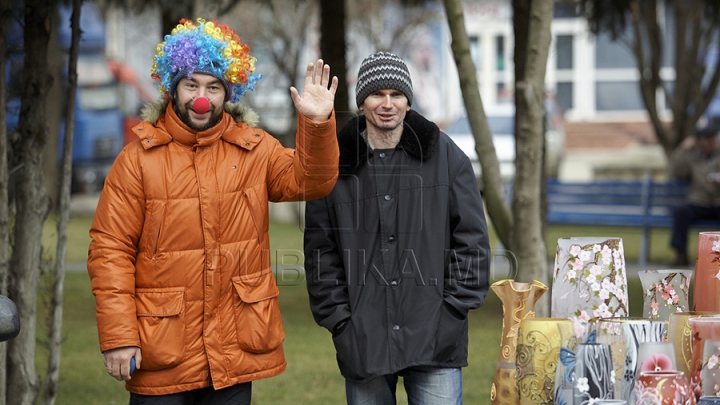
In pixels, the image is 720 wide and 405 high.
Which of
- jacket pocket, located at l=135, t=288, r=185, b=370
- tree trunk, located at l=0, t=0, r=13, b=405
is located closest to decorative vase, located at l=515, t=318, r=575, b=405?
jacket pocket, located at l=135, t=288, r=185, b=370

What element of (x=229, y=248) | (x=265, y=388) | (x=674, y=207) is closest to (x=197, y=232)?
(x=229, y=248)

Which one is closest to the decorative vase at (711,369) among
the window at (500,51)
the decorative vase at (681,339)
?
the decorative vase at (681,339)

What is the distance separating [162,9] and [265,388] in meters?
3.24

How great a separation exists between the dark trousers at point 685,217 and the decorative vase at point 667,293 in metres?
8.91

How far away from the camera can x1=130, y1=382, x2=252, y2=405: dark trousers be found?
386 centimetres

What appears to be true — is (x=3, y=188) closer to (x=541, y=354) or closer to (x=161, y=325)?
(x=161, y=325)

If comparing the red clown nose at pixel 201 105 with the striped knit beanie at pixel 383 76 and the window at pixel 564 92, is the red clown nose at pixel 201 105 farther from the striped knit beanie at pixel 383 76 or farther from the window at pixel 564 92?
the window at pixel 564 92

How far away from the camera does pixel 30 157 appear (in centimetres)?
545

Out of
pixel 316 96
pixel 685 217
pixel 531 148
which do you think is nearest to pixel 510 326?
pixel 316 96

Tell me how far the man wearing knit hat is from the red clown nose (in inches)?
21.9

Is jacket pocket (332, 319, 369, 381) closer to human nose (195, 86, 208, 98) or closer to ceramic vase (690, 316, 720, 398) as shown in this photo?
human nose (195, 86, 208, 98)

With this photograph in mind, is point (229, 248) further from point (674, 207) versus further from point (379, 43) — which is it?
point (379, 43)

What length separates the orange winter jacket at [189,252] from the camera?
3801mm

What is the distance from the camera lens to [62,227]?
5.50 m
